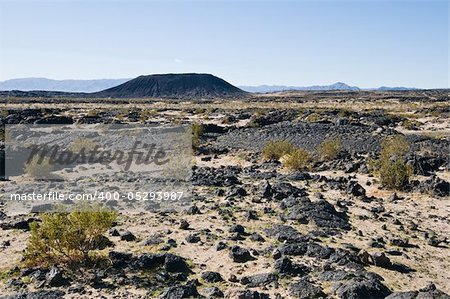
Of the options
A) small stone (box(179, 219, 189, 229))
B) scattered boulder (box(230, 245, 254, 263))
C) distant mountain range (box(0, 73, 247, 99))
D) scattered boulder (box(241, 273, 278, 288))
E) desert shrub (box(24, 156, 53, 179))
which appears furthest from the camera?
distant mountain range (box(0, 73, 247, 99))

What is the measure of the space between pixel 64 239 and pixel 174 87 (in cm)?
16724

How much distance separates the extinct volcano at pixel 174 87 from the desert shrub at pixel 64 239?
15010 cm

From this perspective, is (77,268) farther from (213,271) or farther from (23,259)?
(213,271)

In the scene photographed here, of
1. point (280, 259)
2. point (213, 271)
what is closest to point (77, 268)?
point (213, 271)

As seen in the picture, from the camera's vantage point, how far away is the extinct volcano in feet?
540

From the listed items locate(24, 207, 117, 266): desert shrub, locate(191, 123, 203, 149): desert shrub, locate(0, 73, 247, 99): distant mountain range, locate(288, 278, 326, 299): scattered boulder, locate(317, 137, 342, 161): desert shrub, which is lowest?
locate(288, 278, 326, 299): scattered boulder

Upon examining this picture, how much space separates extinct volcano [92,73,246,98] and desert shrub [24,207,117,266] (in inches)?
5909

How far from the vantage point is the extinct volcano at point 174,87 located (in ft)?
540

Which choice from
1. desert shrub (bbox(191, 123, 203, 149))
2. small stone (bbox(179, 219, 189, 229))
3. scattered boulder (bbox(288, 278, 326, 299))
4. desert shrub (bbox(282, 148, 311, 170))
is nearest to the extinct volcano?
desert shrub (bbox(191, 123, 203, 149))

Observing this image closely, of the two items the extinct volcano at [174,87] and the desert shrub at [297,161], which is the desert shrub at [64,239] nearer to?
the desert shrub at [297,161]

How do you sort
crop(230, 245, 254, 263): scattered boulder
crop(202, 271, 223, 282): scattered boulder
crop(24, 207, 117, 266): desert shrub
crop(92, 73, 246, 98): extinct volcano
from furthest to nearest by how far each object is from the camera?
1. crop(92, 73, 246, 98): extinct volcano
2. crop(230, 245, 254, 263): scattered boulder
3. crop(24, 207, 117, 266): desert shrub
4. crop(202, 271, 223, 282): scattered boulder

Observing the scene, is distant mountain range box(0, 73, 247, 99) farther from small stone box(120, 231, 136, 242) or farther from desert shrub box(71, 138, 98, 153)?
small stone box(120, 231, 136, 242)

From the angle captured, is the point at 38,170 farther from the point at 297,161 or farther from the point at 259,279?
the point at 259,279

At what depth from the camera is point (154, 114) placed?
171 feet
